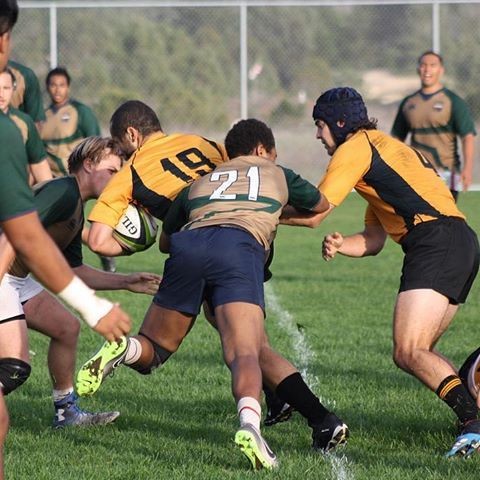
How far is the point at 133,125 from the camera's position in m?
6.73

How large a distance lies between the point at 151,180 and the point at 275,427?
147 cm

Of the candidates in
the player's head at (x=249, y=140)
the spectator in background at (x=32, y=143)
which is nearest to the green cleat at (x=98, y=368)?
the player's head at (x=249, y=140)

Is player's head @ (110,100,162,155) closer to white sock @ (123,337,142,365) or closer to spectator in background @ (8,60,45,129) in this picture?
white sock @ (123,337,142,365)

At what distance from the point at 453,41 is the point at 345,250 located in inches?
1231

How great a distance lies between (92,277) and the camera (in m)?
6.42

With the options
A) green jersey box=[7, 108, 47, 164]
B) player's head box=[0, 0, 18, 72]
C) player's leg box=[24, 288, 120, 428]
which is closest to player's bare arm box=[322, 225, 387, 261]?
player's leg box=[24, 288, 120, 428]

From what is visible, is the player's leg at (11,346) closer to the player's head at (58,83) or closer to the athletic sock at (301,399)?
the athletic sock at (301,399)

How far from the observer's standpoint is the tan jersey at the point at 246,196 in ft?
19.2

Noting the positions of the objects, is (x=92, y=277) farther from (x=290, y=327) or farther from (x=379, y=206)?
(x=290, y=327)

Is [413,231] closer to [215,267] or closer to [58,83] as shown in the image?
[215,267]

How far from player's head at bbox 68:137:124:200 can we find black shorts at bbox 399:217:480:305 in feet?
5.15

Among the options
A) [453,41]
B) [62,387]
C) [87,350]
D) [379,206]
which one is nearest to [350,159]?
[379,206]

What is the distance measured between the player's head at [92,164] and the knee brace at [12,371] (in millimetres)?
1075

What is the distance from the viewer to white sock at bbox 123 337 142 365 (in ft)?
19.4
